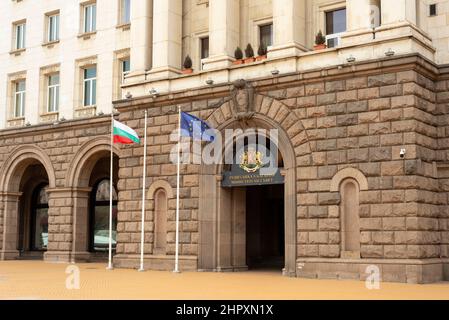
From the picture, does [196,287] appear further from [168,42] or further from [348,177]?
[168,42]

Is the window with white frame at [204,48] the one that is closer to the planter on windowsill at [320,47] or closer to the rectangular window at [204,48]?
the rectangular window at [204,48]

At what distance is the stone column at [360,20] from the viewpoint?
24.2 meters

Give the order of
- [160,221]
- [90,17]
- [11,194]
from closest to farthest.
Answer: [160,221]
[90,17]
[11,194]

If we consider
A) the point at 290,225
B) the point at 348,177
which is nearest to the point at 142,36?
the point at 290,225

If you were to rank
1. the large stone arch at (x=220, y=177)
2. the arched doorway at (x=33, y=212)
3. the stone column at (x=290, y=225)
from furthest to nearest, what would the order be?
the arched doorway at (x=33, y=212), the large stone arch at (x=220, y=177), the stone column at (x=290, y=225)

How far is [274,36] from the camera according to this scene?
26922 millimetres

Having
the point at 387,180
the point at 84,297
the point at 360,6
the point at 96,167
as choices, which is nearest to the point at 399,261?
the point at 387,180

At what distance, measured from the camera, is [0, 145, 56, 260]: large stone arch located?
37750mm

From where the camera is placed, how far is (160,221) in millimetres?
28750

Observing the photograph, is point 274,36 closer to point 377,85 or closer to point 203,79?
point 203,79

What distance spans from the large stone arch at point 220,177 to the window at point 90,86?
10457mm

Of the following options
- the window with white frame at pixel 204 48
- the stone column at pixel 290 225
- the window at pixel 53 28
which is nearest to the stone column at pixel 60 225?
the window at pixel 53 28

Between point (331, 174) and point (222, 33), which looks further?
point (222, 33)

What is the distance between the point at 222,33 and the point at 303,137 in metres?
6.11
